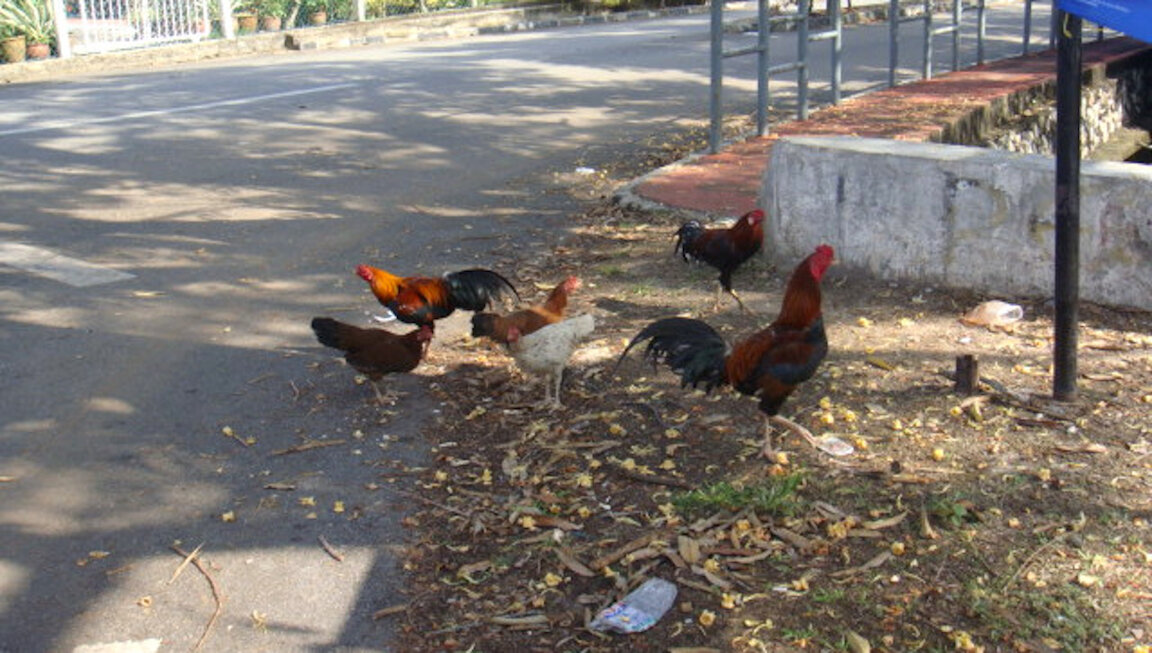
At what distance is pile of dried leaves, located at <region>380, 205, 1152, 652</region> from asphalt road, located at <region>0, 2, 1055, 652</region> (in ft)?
1.21

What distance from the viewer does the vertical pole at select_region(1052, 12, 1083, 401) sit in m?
4.59

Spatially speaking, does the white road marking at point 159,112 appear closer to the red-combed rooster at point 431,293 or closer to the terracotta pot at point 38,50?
the terracotta pot at point 38,50

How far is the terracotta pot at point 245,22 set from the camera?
23.3 metres

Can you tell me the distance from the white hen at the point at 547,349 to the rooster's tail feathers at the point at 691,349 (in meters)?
0.51

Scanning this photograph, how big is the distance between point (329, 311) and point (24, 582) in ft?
9.93

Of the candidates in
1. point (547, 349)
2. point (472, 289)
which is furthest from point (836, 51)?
point (547, 349)

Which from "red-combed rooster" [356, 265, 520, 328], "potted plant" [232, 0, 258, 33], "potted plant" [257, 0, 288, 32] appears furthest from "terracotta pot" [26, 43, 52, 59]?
"red-combed rooster" [356, 265, 520, 328]

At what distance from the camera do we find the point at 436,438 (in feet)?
17.0

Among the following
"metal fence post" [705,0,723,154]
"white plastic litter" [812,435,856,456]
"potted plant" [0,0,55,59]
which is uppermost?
"potted plant" [0,0,55,59]

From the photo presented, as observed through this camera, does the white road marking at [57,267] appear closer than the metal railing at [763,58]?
Yes

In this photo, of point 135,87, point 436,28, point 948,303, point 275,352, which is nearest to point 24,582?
point 275,352

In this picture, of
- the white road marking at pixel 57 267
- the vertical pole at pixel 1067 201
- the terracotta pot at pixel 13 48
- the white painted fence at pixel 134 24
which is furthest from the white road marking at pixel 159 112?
the vertical pole at pixel 1067 201

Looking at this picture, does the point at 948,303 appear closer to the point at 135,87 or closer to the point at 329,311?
the point at 329,311

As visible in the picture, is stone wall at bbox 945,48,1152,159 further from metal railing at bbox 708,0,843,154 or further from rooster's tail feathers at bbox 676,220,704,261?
rooster's tail feathers at bbox 676,220,704,261
